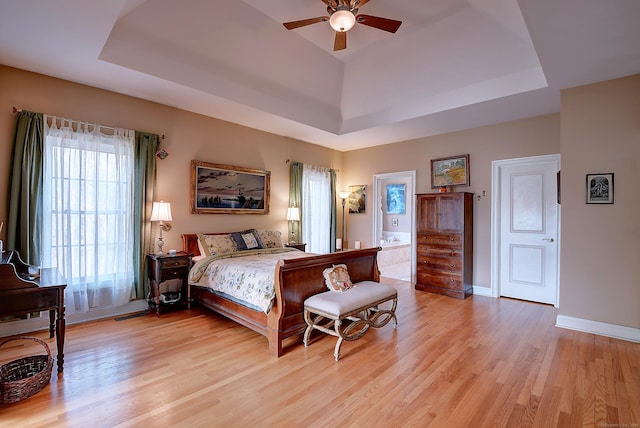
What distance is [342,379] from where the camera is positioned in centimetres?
240

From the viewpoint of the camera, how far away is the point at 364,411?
2012 millimetres

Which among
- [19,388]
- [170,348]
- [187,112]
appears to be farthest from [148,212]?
[19,388]

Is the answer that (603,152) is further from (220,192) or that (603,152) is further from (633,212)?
(220,192)

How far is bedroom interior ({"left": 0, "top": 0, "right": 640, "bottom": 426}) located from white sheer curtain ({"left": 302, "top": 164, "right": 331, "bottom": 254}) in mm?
1006

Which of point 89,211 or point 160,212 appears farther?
point 160,212

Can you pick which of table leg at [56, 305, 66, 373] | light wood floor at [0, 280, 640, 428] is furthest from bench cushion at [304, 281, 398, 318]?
table leg at [56, 305, 66, 373]

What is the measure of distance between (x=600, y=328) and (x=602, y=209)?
4.30ft

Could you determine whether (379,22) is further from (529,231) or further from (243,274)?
(529,231)

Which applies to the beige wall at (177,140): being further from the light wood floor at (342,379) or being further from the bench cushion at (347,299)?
the bench cushion at (347,299)

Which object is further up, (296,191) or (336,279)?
(296,191)

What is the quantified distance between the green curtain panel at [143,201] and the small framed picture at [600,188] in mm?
5342

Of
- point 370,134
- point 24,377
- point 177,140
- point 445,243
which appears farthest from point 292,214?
point 24,377

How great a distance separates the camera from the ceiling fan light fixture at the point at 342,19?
269cm

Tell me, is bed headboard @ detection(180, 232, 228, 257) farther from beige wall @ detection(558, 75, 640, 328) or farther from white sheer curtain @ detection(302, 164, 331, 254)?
beige wall @ detection(558, 75, 640, 328)
